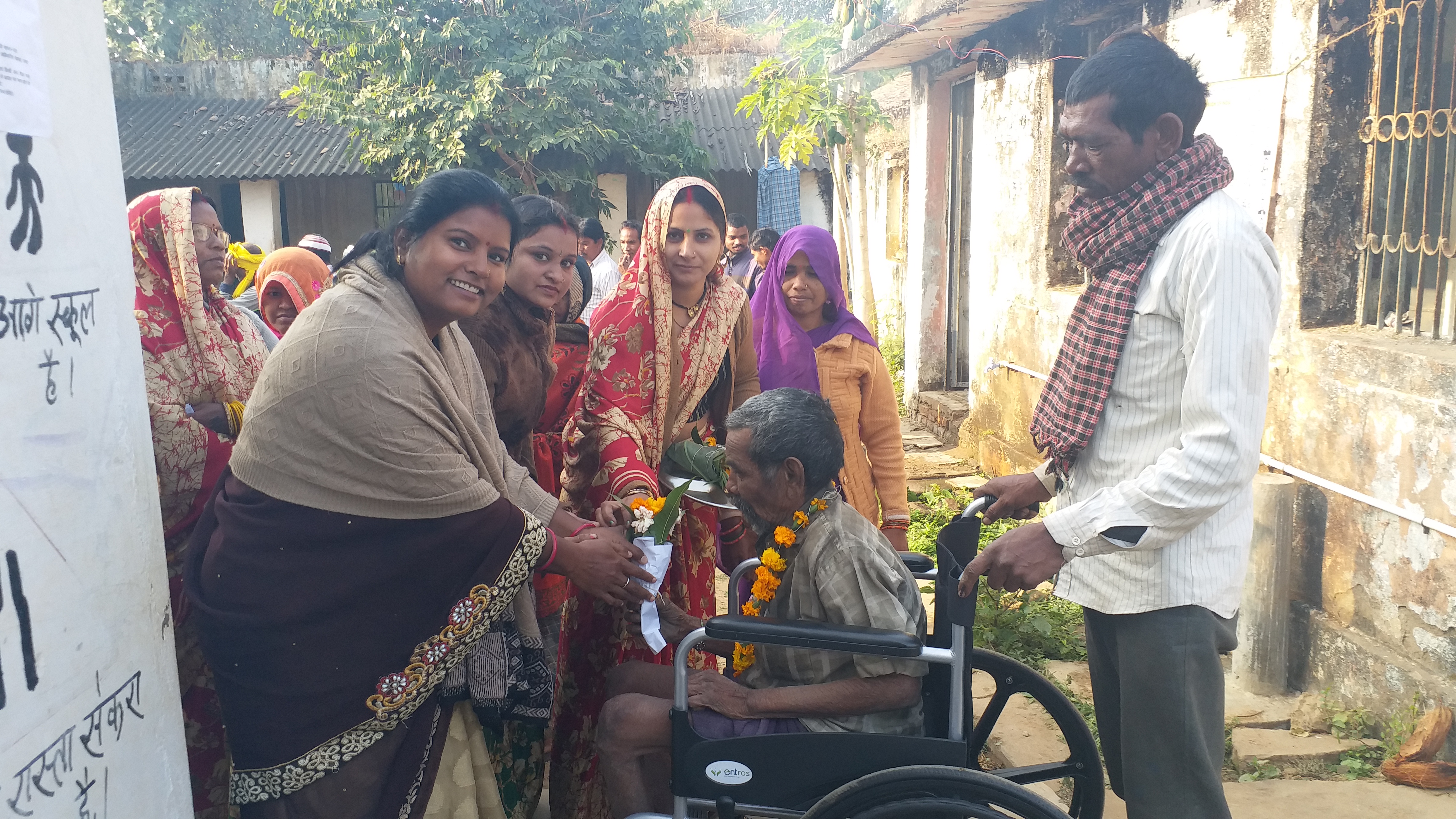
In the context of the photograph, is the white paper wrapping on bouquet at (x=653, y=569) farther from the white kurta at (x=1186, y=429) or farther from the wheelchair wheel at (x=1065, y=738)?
the white kurta at (x=1186, y=429)

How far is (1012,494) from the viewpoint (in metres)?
A: 2.38

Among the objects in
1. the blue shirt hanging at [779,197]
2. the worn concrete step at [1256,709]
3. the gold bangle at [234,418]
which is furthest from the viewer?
the blue shirt hanging at [779,197]

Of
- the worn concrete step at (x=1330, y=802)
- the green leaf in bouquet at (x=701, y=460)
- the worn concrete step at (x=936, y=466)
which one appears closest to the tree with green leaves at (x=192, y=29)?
the worn concrete step at (x=936, y=466)

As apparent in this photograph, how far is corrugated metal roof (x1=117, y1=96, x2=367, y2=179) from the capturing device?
13.8 meters

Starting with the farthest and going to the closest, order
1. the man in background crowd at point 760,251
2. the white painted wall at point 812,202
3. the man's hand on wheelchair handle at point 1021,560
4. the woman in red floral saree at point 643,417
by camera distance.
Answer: the white painted wall at point 812,202, the man in background crowd at point 760,251, the woman in red floral saree at point 643,417, the man's hand on wheelchair handle at point 1021,560

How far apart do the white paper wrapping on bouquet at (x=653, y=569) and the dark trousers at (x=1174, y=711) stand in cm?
108

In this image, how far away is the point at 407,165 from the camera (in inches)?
439

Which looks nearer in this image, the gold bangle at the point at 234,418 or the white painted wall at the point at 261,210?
the gold bangle at the point at 234,418

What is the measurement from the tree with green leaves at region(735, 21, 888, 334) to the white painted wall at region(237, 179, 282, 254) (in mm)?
7726

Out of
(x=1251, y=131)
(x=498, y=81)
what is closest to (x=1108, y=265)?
(x=1251, y=131)

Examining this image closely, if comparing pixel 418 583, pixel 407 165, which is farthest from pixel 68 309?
pixel 407 165

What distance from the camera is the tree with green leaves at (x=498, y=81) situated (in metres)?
10.4

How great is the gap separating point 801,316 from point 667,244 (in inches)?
31.7

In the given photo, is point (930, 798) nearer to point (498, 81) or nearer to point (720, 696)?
point (720, 696)
